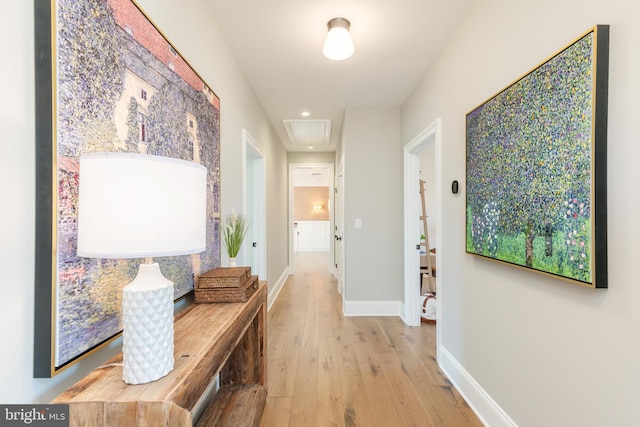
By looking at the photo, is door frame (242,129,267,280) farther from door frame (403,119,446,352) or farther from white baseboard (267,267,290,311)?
door frame (403,119,446,352)

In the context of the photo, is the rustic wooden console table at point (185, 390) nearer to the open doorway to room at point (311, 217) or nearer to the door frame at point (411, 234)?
the door frame at point (411, 234)

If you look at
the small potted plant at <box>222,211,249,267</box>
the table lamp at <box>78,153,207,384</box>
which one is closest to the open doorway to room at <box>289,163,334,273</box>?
the small potted plant at <box>222,211,249,267</box>

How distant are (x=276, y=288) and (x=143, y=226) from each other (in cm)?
404

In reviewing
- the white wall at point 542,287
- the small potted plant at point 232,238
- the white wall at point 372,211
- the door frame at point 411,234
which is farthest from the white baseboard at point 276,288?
the white wall at point 542,287

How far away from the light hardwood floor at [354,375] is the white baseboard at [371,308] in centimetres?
10

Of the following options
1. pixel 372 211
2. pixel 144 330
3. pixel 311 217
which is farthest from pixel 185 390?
pixel 311 217

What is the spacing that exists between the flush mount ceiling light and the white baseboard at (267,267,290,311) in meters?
3.02

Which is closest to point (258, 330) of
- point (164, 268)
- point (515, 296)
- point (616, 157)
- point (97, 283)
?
point (164, 268)

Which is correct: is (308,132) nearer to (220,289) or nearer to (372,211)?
(372,211)

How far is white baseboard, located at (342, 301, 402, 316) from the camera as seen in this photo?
Answer: 12.0 feet

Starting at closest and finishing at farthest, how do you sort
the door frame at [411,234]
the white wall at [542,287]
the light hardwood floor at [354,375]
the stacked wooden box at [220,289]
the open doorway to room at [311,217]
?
the white wall at [542,287] → the stacked wooden box at [220,289] → the light hardwood floor at [354,375] → the door frame at [411,234] → the open doorway to room at [311,217]

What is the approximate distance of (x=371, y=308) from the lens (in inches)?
144

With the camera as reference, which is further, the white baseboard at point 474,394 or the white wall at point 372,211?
the white wall at point 372,211

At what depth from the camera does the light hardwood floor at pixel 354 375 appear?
184 cm
